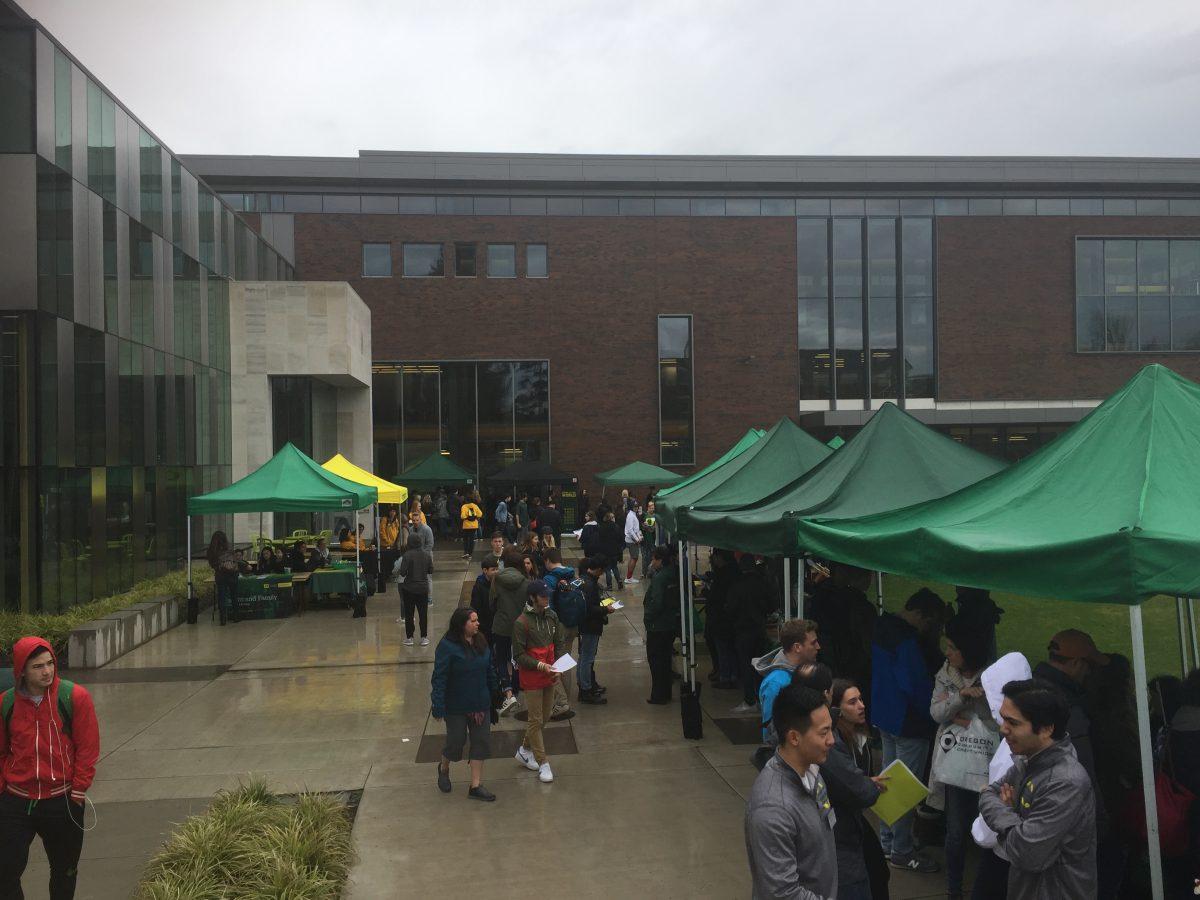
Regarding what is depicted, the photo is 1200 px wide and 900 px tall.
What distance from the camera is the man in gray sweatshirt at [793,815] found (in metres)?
3.35

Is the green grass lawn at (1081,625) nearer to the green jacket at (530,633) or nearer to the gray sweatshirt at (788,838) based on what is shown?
the green jacket at (530,633)

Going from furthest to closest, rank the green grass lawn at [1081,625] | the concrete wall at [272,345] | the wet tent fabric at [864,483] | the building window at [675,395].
→ the building window at [675,395]
the concrete wall at [272,345]
the green grass lawn at [1081,625]
the wet tent fabric at [864,483]

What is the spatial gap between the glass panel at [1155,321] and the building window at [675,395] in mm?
19743

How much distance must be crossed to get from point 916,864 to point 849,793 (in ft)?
8.20

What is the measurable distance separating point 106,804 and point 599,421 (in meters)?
31.4

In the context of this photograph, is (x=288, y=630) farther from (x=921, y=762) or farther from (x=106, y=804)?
(x=921, y=762)

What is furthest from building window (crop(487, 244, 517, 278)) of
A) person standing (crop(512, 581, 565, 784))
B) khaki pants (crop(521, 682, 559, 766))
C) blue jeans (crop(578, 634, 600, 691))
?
khaki pants (crop(521, 682, 559, 766))

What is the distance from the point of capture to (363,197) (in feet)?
127

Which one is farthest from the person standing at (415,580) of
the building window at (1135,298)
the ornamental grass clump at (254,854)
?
the building window at (1135,298)

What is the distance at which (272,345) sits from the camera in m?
26.7

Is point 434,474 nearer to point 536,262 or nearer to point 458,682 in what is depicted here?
point 536,262

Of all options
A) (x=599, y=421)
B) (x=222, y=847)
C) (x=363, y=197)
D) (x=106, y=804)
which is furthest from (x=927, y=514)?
(x=363, y=197)

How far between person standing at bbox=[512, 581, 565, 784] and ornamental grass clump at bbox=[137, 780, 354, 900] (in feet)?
5.74

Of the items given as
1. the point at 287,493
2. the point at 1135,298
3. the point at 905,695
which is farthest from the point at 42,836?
the point at 1135,298
